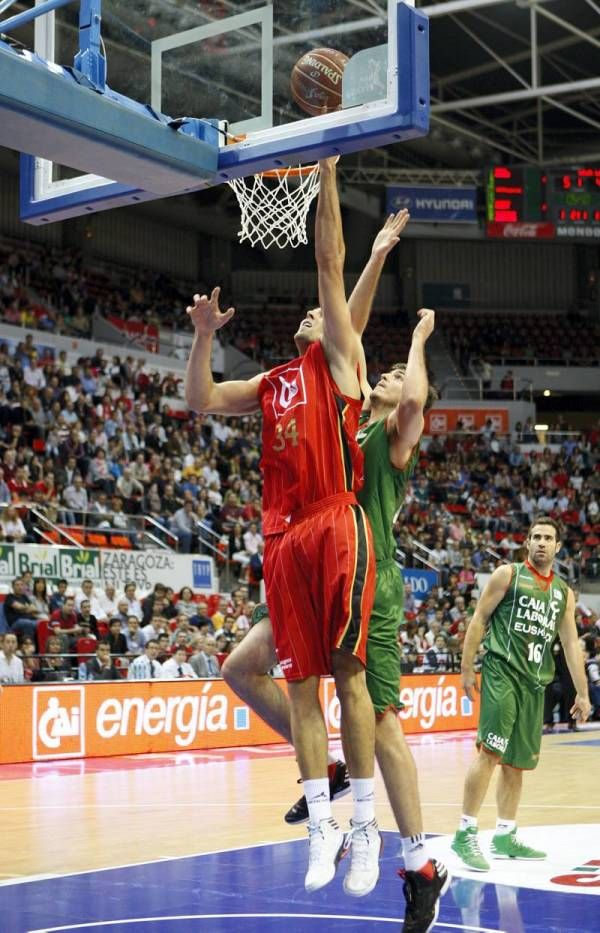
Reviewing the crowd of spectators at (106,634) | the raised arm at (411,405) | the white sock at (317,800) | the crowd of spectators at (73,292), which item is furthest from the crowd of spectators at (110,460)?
the white sock at (317,800)

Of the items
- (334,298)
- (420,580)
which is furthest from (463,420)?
(334,298)

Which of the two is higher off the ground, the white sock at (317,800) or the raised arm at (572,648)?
the raised arm at (572,648)

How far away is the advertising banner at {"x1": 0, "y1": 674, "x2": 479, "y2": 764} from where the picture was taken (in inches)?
539

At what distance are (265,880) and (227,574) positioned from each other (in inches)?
544

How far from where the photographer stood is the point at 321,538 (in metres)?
5.14

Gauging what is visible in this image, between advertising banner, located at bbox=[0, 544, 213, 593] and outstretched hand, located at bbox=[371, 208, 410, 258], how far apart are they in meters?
11.9

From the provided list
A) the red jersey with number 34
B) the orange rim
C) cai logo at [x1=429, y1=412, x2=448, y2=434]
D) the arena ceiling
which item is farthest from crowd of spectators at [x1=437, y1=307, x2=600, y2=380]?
the red jersey with number 34

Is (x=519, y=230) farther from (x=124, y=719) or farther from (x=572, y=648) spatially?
(x=572, y=648)

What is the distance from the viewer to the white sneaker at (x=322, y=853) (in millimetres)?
4867

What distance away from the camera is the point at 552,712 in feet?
62.7

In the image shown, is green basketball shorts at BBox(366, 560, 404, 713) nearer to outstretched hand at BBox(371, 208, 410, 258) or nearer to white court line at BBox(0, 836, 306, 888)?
outstretched hand at BBox(371, 208, 410, 258)

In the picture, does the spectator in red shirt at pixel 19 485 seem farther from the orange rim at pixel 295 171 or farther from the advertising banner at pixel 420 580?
the orange rim at pixel 295 171

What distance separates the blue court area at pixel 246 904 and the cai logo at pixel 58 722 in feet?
21.7

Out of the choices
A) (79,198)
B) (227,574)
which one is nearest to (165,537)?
(227,574)
